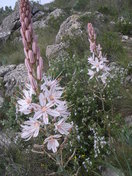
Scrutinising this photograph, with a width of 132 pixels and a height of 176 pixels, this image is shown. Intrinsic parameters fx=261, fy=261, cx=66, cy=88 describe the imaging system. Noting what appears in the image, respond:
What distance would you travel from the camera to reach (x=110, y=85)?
14.8ft

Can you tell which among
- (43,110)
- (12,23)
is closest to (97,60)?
(43,110)

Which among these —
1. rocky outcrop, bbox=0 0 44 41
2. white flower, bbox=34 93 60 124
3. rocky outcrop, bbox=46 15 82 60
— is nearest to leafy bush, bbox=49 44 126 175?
white flower, bbox=34 93 60 124

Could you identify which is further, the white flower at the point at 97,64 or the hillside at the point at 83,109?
the white flower at the point at 97,64

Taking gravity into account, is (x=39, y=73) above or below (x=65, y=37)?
above

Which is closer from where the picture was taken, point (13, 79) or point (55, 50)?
point (13, 79)

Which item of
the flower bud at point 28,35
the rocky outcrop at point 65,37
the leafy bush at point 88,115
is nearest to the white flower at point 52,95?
the flower bud at point 28,35

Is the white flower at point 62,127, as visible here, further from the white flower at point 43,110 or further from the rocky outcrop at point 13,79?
the rocky outcrop at point 13,79

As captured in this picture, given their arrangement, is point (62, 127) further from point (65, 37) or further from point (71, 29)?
Answer: point (71, 29)

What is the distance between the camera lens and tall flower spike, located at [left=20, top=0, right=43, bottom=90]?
5.93 ft

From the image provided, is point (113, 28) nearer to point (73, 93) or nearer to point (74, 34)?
point (74, 34)

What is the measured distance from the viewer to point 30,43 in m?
1.85

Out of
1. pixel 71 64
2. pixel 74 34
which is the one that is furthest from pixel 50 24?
pixel 71 64

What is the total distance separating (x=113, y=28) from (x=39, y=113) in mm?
7999

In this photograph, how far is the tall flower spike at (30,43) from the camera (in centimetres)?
181
